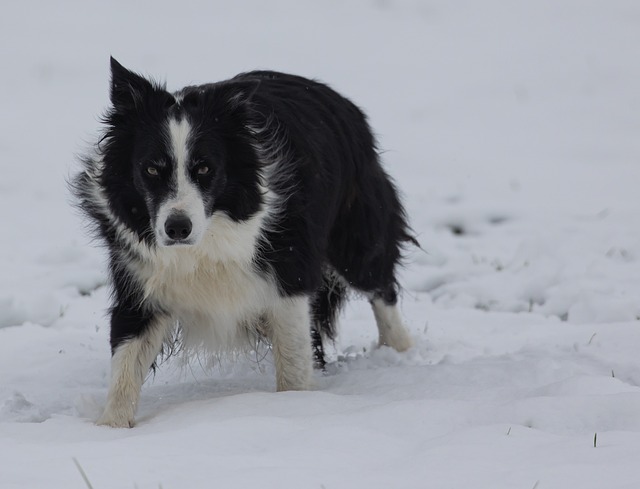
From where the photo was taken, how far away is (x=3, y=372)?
560cm

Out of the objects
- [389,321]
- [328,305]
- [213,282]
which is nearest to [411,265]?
[389,321]

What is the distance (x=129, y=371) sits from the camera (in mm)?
4859

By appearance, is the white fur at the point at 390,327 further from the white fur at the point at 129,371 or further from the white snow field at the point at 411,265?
the white fur at the point at 129,371

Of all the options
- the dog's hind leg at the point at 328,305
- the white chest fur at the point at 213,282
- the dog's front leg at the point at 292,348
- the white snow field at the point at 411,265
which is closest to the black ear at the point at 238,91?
the white chest fur at the point at 213,282

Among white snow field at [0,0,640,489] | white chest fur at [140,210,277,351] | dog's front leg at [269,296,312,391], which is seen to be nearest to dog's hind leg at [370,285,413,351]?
white snow field at [0,0,640,489]

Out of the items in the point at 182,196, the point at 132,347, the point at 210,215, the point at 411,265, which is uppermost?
the point at 182,196

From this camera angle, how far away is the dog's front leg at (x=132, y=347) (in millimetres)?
4785

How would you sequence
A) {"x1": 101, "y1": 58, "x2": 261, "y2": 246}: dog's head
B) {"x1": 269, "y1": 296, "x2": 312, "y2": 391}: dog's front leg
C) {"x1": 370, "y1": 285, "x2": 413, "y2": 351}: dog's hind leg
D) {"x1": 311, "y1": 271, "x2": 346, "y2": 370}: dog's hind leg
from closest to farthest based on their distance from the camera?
{"x1": 101, "y1": 58, "x2": 261, "y2": 246}: dog's head → {"x1": 269, "y1": 296, "x2": 312, "y2": 391}: dog's front leg → {"x1": 311, "y1": 271, "x2": 346, "y2": 370}: dog's hind leg → {"x1": 370, "y1": 285, "x2": 413, "y2": 351}: dog's hind leg

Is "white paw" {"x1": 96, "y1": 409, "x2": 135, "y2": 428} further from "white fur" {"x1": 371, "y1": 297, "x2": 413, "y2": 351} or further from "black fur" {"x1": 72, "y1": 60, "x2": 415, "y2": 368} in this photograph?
"white fur" {"x1": 371, "y1": 297, "x2": 413, "y2": 351}

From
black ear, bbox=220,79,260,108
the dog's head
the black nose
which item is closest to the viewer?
the black nose

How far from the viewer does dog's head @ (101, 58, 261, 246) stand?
14.4 ft

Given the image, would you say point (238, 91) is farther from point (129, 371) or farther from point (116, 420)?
point (116, 420)

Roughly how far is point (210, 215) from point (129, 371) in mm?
845

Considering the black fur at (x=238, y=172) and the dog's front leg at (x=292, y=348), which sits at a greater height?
the black fur at (x=238, y=172)
